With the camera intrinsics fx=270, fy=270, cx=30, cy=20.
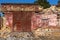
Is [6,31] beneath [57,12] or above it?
beneath

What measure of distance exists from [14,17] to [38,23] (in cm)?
179

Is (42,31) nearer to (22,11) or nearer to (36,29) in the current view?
(36,29)

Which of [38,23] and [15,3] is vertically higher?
[15,3]

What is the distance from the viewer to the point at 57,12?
1939cm

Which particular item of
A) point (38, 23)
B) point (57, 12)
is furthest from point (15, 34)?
point (57, 12)

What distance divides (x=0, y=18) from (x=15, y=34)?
64.5 inches

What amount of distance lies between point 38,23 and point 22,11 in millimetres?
1445

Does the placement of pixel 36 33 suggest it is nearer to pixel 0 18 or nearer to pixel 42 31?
pixel 42 31

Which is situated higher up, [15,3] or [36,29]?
[15,3]

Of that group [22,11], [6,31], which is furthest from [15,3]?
[6,31]

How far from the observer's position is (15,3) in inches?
761

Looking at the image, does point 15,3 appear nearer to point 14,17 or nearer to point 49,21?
point 14,17

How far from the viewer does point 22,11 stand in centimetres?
1953

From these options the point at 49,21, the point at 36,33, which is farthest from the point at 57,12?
the point at 36,33
